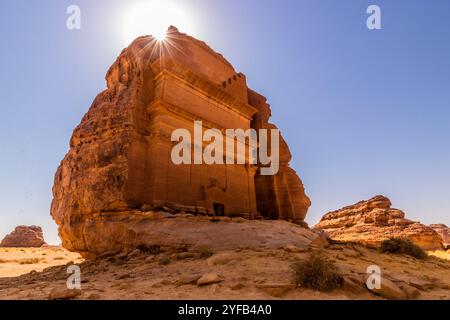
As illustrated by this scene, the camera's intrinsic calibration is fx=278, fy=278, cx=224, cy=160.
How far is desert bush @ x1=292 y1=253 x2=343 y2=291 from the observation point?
4.23m

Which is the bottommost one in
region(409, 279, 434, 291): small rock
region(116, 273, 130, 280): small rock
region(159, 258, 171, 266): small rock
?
region(116, 273, 130, 280): small rock

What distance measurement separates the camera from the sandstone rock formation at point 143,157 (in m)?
9.63

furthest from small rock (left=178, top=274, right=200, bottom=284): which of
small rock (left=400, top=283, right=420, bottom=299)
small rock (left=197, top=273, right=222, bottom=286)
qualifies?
small rock (left=400, top=283, right=420, bottom=299)

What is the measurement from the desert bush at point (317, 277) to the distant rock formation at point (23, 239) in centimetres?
6735

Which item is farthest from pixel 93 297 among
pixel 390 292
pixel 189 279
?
pixel 390 292

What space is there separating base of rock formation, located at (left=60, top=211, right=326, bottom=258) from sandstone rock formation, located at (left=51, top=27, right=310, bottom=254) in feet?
0.16

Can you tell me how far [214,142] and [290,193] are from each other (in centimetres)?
695

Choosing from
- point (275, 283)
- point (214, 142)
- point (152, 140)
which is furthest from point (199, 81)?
point (275, 283)

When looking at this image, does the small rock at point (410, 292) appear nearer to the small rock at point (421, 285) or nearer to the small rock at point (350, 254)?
the small rock at point (421, 285)

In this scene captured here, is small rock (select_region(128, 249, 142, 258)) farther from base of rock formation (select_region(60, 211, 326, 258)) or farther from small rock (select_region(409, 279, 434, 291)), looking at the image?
small rock (select_region(409, 279, 434, 291))

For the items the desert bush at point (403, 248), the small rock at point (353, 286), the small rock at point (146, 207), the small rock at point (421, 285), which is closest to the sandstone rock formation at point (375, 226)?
the desert bush at point (403, 248)

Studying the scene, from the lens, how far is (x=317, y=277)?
169 inches
